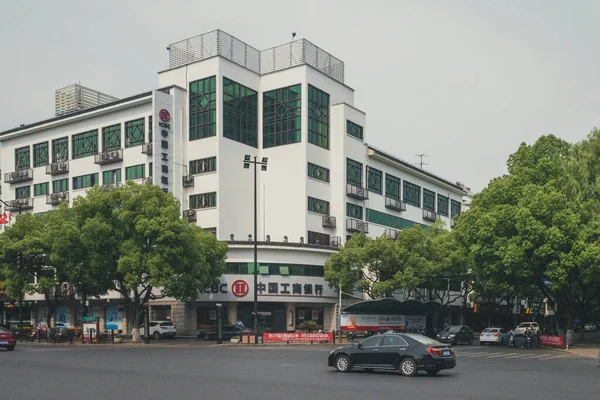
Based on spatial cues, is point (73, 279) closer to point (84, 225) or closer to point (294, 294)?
point (84, 225)

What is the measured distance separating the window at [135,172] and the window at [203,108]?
5241 mm

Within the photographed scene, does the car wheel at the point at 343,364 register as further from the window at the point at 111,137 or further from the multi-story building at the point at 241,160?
the window at the point at 111,137

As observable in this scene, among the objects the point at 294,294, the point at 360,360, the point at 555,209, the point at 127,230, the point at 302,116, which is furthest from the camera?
the point at 302,116

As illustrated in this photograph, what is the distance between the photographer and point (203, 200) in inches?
2511

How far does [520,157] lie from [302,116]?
2196 cm

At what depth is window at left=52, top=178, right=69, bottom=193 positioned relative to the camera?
7050 cm

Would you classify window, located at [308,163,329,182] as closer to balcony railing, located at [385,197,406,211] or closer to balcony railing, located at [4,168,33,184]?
balcony railing, located at [385,197,406,211]

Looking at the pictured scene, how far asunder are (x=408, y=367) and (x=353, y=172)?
48.4 meters

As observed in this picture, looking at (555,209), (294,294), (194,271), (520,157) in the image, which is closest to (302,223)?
(294,294)

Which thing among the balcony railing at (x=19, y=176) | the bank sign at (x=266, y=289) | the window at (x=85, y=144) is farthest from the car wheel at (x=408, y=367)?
the balcony railing at (x=19, y=176)

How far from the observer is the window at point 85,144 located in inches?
2704

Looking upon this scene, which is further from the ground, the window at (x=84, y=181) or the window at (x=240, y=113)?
the window at (x=240, y=113)

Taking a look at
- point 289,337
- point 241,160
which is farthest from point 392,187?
point 289,337

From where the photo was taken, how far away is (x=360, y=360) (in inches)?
945
